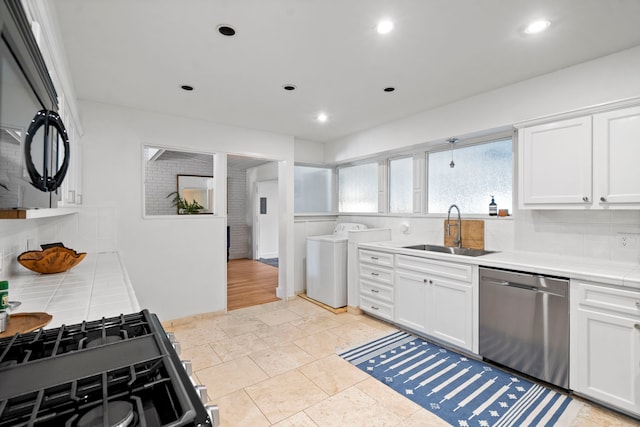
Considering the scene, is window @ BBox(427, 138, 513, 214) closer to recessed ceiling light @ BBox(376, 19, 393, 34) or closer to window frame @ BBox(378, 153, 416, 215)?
window frame @ BBox(378, 153, 416, 215)

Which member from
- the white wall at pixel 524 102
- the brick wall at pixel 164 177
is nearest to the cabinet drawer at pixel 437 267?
the white wall at pixel 524 102

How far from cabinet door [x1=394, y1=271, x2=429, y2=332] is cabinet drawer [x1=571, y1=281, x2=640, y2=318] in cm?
120

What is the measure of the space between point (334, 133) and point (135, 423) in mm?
4252

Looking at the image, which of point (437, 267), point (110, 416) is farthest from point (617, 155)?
point (110, 416)

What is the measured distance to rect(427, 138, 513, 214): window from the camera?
10.2ft

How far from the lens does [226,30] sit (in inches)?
76.4

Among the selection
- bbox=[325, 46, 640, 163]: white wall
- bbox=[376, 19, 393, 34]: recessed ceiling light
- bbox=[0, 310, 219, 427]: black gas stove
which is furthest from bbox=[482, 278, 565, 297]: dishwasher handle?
bbox=[0, 310, 219, 427]: black gas stove

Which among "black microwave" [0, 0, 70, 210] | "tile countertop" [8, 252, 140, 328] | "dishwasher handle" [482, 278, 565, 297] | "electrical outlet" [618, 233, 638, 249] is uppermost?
"black microwave" [0, 0, 70, 210]

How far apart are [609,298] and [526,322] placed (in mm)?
551

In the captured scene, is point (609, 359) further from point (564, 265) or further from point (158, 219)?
point (158, 219)

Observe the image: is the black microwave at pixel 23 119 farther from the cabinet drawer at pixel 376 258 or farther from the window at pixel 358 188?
the window at pixel 358 188

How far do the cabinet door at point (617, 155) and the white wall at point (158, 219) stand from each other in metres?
3.57

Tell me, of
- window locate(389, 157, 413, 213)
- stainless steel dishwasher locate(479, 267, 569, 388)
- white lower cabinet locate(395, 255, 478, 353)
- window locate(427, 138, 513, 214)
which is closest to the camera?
stainless steel dishwasher locate(479, 267, 569, 388)

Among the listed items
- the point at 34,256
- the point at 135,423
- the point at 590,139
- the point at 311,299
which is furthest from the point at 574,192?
the point at 34,256
